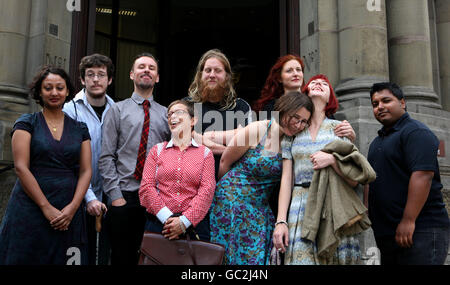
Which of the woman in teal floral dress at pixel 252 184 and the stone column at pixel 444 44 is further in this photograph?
the stone column at pixel 444 44

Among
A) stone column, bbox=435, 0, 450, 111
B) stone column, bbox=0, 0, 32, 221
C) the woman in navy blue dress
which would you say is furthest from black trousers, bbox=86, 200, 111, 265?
stone column, bbox=435, 0, 450, 111

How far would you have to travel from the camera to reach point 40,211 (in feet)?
10.1

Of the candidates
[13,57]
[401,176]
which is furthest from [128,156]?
[13,57]

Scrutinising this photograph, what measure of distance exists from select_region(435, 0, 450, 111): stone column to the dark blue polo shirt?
441 centimetres

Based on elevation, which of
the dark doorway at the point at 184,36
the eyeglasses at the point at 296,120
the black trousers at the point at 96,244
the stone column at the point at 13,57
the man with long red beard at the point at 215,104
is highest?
the dark doorway at the point at 184,36

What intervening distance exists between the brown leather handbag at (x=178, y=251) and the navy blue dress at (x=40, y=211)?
24.4 inches

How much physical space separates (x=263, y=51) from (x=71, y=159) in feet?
37.7

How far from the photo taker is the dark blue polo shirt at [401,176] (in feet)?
10.5

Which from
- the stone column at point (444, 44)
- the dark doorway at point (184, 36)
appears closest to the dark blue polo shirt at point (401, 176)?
the stone column at point (444, 44)

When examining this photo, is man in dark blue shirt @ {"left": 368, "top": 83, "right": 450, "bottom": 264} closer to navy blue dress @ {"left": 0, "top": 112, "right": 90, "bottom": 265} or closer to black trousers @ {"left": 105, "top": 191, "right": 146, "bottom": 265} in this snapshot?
black trousers @ {"left": 105, "top": 191, "right": 146, "bottom": 265}

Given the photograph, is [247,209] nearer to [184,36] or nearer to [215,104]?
[215,104]

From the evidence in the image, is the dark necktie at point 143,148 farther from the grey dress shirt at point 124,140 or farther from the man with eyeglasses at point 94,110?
the man with eyeglasses at point 94,110

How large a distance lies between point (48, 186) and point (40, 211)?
18 cm

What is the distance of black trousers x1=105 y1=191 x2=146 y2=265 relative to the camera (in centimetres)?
336
